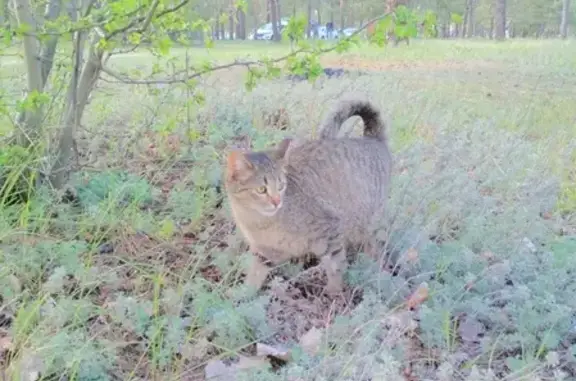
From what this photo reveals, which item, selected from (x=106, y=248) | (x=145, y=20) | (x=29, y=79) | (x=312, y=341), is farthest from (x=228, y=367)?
(x=29, y=79)

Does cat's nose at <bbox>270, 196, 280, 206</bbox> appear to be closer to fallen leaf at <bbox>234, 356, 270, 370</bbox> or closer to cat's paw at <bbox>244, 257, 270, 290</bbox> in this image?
cat's paw at <bbox>244, 257, 270, 290</bbox>

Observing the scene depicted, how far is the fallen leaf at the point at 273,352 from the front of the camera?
8.19 feet

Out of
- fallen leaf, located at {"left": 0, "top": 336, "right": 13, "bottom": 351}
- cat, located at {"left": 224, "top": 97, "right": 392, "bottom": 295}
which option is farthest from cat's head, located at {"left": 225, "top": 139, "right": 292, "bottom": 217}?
fallen leaf, located at {"left": 0, "top": 336, "right": 13, "bottom": 351}

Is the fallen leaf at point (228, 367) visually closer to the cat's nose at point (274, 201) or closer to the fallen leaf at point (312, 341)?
the fallen leaf at point (312, 341)

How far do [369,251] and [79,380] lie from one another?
1.69 meters

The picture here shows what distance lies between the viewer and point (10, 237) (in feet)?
10.2

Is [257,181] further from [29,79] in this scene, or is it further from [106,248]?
[29,79]

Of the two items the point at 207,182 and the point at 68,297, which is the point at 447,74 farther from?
the point at 68,297

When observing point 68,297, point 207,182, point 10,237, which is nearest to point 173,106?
point 207,182

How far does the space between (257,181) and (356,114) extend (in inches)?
A: 46.9

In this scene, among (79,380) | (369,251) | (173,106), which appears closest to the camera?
(79,380)

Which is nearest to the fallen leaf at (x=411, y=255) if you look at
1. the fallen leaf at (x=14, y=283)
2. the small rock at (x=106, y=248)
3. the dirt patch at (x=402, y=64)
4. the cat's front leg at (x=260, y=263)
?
the cat's front leg at (x=260, y=263)

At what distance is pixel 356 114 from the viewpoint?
4105mm

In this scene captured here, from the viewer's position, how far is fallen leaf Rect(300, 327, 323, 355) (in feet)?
8.22
